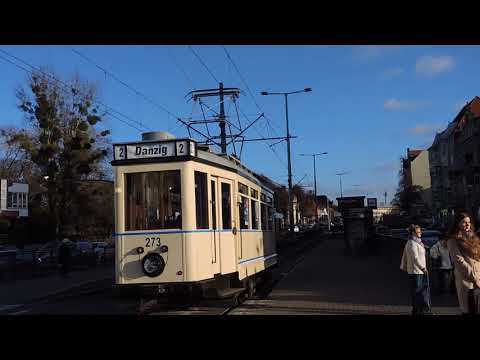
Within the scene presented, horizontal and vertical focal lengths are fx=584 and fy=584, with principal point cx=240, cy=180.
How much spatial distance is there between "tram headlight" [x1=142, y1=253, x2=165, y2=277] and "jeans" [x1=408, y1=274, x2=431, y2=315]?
421 centimetres

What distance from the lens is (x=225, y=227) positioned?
37.2 ft

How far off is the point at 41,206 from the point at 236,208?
39006mm

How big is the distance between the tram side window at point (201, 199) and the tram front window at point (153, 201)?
0.37 metres

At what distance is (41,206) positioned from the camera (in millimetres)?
47469

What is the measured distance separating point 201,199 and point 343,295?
4.75 m

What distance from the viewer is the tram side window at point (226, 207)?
37.2 ft

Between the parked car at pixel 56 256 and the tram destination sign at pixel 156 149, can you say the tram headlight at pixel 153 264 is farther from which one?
the parked car at pixel 56 256

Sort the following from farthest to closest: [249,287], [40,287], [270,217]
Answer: [40,287]
[270,217]
[249,287]

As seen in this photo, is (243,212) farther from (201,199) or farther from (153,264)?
(153,264)

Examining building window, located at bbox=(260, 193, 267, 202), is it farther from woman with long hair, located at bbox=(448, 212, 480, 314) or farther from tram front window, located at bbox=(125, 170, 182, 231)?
woman with long hair, located at bbox=(448, 212, 480, 314)

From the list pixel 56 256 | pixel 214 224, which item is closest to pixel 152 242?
pixel 214 224

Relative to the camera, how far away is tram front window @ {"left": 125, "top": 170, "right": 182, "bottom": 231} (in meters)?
10.2

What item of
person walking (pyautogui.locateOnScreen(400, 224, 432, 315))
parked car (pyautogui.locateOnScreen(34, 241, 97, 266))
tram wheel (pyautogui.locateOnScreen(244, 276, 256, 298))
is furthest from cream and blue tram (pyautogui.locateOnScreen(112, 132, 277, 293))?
parked car (pyautogui.locateOnScreen(34, 241, 97, 266))
